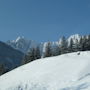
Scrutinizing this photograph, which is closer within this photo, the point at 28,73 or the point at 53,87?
the point at 53,87

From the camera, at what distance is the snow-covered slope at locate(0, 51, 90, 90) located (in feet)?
46.9

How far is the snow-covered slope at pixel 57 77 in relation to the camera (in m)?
14.3

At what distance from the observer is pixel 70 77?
51.7ft

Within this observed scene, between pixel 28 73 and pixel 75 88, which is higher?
pixel 28 73

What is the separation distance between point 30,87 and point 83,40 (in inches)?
2406

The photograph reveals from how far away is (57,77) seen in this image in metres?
16.3

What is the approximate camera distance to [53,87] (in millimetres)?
14242

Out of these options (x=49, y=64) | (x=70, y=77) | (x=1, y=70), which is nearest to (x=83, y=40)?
(x=1, y=70)

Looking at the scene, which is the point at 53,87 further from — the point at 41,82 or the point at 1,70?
the point at 1,70

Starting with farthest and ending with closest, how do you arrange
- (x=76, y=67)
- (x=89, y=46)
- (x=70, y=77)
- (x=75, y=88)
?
(x=89, y=46) < (x=76, y=67) < (x=70, y=77) < (x=75, y=88)

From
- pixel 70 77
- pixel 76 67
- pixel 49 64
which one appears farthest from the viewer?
pixel 49 64

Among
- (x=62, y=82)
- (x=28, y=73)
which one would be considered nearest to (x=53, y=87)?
(x=62, y=82)

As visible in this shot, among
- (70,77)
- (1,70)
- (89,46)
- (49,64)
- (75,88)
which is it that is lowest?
(75,88)

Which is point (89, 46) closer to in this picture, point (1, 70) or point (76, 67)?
point (1, 70)
